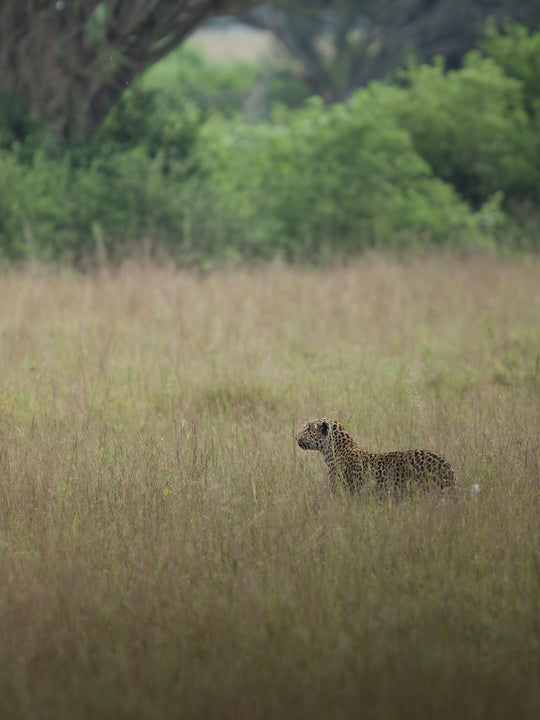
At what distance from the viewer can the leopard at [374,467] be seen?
15.6ft

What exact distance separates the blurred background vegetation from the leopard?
8447mm

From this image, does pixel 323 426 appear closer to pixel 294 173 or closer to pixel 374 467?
pixel 374 467

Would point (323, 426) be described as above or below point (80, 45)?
below

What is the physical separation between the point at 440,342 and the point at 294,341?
1464 millimetres

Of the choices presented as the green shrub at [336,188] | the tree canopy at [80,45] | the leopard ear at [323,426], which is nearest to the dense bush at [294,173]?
the green shrub at [336,188]

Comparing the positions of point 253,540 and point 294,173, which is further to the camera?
point 294,173

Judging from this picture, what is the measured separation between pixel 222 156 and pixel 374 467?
15.8 meters

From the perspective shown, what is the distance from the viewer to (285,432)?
601cm

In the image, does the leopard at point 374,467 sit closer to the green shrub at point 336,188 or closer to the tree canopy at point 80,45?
the tree canopy at point 80,45

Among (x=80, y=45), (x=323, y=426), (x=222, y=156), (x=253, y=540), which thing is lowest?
(x=253, y=540)

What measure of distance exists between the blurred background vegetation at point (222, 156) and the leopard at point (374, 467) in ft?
27.7

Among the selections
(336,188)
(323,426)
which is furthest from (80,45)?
(323,426)

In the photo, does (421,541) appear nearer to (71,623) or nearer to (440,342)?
(71,623)

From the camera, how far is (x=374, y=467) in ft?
16.1
